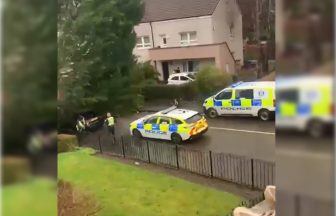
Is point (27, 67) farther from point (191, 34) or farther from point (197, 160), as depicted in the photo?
point (197, 160)

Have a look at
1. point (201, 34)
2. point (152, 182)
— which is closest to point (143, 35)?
point (201, 34)

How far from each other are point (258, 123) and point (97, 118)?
1.78 ft

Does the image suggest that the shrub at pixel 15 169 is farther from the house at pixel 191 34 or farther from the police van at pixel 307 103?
the police van at pixel 307 103

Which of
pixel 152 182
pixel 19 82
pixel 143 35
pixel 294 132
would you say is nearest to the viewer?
pixel 294 132

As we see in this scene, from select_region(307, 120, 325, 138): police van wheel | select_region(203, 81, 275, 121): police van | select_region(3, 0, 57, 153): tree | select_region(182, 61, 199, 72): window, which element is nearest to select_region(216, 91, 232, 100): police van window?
select_region(203, 81, 275, 121): police van

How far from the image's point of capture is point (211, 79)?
3.53ft

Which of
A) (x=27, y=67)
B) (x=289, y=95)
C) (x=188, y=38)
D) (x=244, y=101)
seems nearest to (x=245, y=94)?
(x=244, y=101)

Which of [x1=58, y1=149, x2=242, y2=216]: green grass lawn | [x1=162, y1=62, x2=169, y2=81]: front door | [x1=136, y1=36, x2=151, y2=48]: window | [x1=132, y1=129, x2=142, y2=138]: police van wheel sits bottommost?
[x1=58, y1=149, x2=242, y2=216]: green grass lawn

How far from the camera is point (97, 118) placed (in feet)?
4.12

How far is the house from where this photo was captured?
3.39 ft

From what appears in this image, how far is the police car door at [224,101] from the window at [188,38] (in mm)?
170

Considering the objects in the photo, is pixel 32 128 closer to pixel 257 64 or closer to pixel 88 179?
pixel 88 179

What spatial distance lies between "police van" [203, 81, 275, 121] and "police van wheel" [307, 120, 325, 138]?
0.22 m

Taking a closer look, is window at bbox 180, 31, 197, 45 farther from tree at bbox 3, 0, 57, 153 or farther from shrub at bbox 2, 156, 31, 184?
shrub at bbox 2, 156, 31, 184
